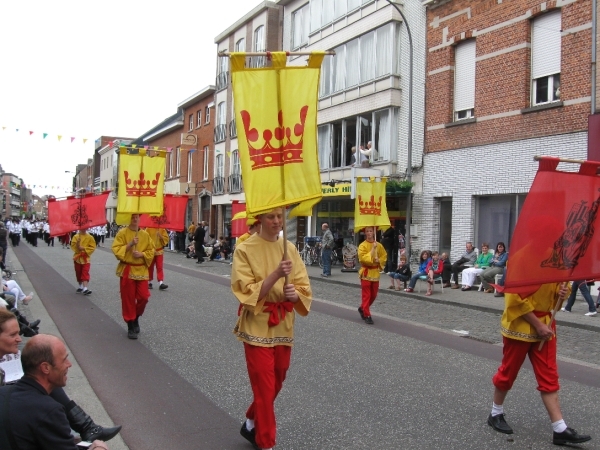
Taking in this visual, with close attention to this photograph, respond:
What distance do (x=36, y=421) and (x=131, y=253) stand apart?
248 inches

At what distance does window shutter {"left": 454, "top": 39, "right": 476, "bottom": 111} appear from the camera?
18.6m

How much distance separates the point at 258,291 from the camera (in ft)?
14.1

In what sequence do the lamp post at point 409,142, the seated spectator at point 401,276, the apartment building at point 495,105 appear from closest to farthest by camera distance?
the apartment building at point 495,105 → the seated spectator at point 401,276 → the lamp post at point 409,142

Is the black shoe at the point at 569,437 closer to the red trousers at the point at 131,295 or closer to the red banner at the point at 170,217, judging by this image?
the red trousers at the point at 131,295

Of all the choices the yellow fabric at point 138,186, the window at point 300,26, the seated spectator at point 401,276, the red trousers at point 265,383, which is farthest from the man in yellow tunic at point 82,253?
the window at point 300,26

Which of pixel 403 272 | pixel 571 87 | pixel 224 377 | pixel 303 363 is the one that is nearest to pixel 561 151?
pixel 571 87

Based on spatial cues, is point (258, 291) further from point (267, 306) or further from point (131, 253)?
point (131, 253)

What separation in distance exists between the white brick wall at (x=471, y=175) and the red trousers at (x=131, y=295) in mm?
10798

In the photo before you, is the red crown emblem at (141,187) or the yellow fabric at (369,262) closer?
the red crown emblem at (141,187)

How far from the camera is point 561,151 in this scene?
15.6m

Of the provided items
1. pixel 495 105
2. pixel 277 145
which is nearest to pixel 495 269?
pixel 495 105

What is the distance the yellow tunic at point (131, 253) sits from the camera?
905 centimetres

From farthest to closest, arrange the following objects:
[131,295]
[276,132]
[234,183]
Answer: [234,183] < [131,295] < [276,132]

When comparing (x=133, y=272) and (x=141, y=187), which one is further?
(x=141, y=187)
